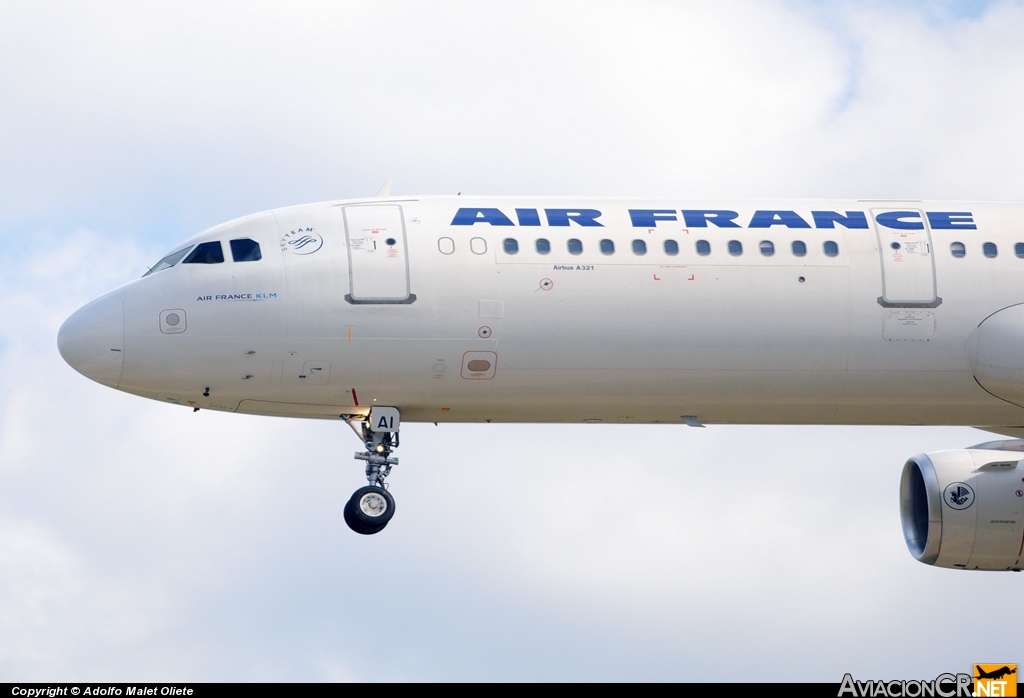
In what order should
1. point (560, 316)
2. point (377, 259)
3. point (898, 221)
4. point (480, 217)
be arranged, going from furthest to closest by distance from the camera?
point (898, 221), point (480, 217), point (377, 259), point (560, 316)

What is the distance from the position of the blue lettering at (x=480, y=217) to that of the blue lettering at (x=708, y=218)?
276 centimetres

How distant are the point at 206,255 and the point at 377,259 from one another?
263 centimetres

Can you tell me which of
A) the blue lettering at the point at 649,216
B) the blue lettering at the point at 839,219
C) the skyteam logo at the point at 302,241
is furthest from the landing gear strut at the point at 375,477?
the blue lettering at the point at 839,219

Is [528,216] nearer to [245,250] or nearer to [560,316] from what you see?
[560,316]

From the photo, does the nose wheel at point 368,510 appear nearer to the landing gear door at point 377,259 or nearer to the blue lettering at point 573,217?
the landing gear door at point 377,259

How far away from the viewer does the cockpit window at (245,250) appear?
25125mm

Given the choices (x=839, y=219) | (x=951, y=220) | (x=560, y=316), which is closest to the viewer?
(x=560, y=316)

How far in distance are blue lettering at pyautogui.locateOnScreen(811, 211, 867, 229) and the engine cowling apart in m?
5.61

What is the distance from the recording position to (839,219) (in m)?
26.1

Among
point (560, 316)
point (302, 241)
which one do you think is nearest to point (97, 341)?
point (302, 241)

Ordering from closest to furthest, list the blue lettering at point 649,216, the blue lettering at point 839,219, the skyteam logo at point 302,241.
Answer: the skyteam logo at point 302,241
the blue lettering at point 649,216
the blue lettering at point 839,219

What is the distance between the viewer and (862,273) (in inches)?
1002

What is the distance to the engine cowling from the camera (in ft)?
95.2

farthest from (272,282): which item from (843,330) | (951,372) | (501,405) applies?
(951,372)
